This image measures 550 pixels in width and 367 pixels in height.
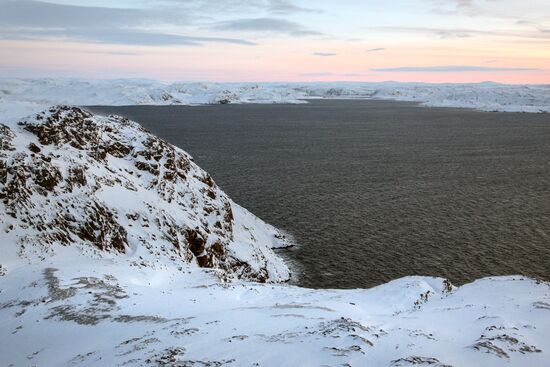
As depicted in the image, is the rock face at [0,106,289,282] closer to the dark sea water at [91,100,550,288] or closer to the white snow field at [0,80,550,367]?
the white snow field at [0,80,550,367]

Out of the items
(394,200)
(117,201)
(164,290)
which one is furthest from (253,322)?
(394,200)

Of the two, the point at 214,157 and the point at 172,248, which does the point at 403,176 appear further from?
the point at 172,248

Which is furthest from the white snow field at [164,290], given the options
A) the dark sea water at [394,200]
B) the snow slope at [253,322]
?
the dark sea water at [394,200]

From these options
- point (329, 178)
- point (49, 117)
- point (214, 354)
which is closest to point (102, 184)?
point (49, 117)

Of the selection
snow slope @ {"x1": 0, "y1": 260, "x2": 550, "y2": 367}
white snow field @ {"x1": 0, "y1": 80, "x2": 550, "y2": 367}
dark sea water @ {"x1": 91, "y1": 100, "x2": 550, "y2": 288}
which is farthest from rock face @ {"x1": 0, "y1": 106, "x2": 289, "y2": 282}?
dark sea water @ {"x1": 91, "y1": 100, "x2": 550, "y2": 288}

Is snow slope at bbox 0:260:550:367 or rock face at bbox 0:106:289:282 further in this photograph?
rock face at bbox 0:106:289:282

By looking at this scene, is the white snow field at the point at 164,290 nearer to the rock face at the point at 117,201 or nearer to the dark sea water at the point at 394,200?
the rock face at the point at 117,201

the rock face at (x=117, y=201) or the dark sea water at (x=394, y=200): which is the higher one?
the rock face at (x=117, y=201)
